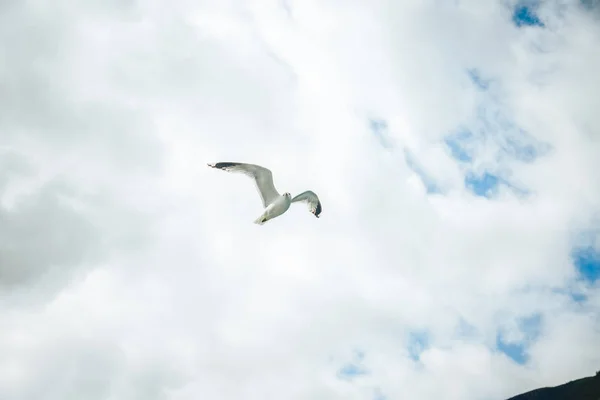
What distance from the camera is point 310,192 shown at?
37.9 meters

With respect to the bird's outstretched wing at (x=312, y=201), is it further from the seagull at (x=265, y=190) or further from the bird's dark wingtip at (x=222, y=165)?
the bird's dark wingtip at (x=222, y=165)

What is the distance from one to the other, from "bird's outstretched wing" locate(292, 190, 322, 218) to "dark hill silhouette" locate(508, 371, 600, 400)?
352 feet

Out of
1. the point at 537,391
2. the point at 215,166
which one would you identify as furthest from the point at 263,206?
the point at 537,391

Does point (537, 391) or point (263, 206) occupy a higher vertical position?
point (263, 206)

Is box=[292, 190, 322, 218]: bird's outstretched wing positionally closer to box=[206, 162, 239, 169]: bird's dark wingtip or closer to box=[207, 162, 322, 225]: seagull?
box=[207, 162, 322, 225]: seagull

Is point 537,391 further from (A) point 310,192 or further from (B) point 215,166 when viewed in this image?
(B) point 215,166

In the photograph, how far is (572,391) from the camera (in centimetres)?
12162

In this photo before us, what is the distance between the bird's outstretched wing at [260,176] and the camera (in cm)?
3294

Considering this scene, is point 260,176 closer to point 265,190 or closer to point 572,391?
point 265,190

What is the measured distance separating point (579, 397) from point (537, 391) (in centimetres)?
1612

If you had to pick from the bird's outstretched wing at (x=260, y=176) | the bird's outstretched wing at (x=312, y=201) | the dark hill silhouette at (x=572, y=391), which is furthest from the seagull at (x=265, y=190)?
the dark hill silhouette at (x=572, y=391)

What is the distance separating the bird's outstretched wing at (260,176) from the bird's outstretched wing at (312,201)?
3.40 meters

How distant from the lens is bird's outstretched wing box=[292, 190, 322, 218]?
124ft

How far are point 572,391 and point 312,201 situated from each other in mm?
126619
